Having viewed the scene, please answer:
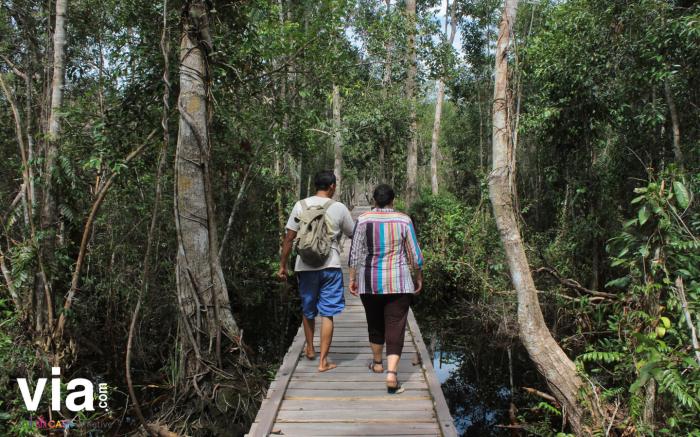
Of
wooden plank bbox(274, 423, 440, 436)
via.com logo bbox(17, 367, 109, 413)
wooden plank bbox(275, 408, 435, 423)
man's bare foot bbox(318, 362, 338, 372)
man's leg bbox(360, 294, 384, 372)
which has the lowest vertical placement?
via.com logo bbox(17, 367, 109, 413)

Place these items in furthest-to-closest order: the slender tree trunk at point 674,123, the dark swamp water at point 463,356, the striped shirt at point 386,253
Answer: the dark swamp water at point 463,356 → the slender tree trunk at point 674,123 → the striped shirt at point 386,253

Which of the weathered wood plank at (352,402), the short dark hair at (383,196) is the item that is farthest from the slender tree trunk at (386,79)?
the weathered wood plank at (352,402)

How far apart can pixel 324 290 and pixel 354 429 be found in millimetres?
1118

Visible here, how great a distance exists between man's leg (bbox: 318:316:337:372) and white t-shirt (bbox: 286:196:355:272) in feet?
1.42

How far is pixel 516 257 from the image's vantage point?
433cm

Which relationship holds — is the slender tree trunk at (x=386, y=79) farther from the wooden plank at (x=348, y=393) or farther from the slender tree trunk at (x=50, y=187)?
the wooden plank at (x=348, y=393)

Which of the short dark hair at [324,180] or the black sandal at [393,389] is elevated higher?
the short dark hair at [324,180]

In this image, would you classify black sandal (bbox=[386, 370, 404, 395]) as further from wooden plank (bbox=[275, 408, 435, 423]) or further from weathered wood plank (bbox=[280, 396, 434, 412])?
wooden plank (bbox=[275, 408, 435, 423])

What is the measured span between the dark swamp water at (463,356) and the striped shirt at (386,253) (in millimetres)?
2288

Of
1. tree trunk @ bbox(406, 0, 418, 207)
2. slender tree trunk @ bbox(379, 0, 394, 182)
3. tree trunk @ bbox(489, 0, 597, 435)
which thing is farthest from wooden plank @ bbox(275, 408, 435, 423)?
tree trunk @ bbox(406, 0, 418, 207)

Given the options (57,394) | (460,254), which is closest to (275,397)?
(57,394)

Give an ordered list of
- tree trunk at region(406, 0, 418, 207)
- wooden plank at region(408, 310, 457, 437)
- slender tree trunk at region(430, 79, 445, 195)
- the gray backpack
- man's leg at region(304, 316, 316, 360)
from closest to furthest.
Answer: wooden plank at region(408, 310, 457, 437) → the gray backpack → man's leg at region(304, 316, 316, 360) → tree trunk at region(406, 0, 418, 207) → slender tree trunk at region(430, 79, 445, 195)

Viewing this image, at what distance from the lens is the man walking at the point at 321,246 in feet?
12.0

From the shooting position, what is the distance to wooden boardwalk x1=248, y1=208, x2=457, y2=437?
305cm
